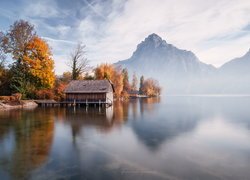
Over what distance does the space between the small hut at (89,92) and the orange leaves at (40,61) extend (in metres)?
5.41

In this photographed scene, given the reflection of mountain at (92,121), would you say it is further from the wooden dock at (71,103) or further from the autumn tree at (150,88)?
the autumn tree at (150,88)

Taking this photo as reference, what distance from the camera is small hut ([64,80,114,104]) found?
4431 cm

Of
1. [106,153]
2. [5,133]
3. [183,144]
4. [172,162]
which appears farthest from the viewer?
[5,133]

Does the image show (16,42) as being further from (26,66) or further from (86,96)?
(86,96)

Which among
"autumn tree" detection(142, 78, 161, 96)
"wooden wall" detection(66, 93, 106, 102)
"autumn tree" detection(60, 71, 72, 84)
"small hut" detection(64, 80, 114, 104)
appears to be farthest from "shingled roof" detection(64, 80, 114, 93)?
"autumn tree" detection(142, 78, 161, 96)

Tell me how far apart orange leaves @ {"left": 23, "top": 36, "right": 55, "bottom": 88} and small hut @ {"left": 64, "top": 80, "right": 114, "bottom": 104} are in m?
5.41

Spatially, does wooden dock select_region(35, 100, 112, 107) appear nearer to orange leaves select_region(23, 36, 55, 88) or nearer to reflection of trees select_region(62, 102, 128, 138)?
orange leaves select_region(23, 36, 55, 88)

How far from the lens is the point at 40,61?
45312 millimetres

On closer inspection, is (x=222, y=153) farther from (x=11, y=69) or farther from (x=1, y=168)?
(x=11, y=69)

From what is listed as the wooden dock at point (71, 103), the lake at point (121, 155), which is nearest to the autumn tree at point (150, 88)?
the wooden dock at point (71, 103)

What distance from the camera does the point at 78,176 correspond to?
8523 mm

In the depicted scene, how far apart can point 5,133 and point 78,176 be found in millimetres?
11207

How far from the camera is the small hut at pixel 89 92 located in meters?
44.3

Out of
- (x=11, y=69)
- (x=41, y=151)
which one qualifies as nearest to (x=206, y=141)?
(x=41, y=151)
